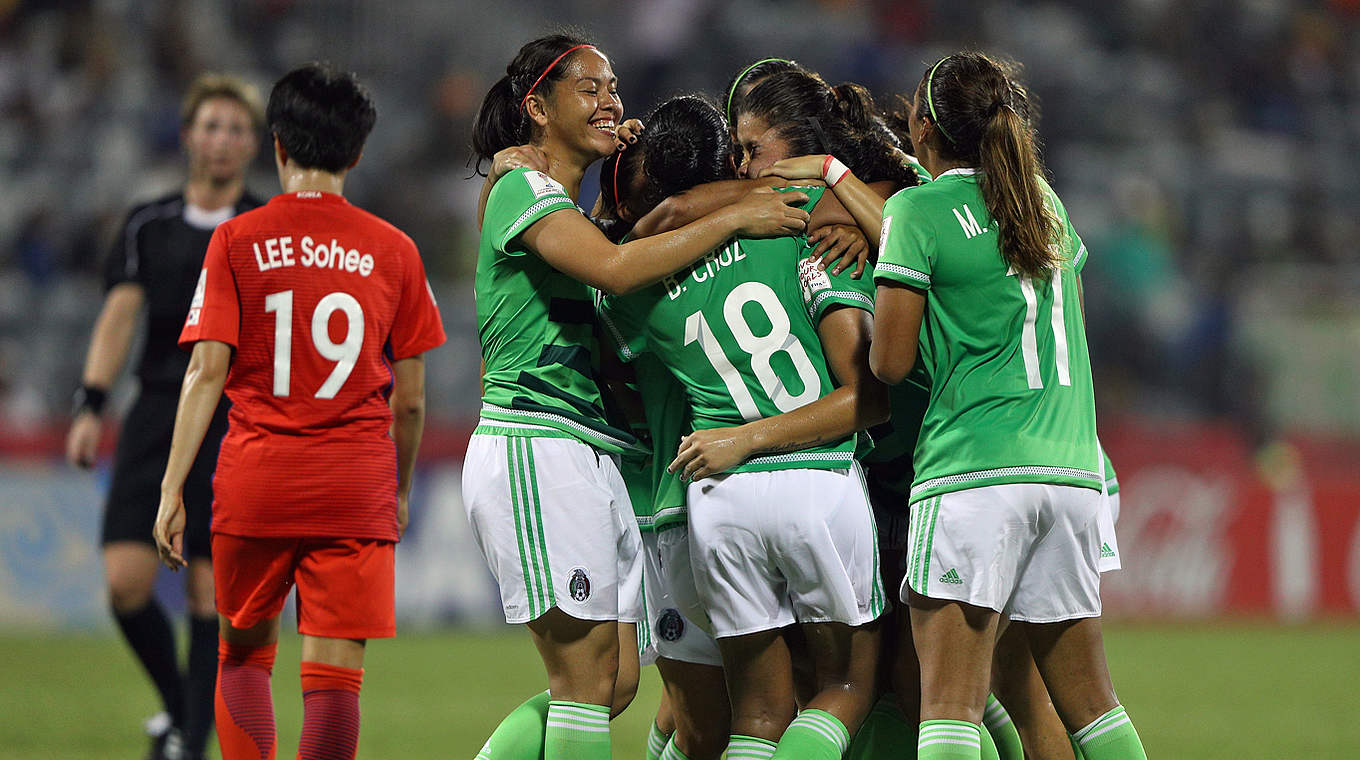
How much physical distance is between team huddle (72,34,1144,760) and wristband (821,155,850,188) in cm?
3

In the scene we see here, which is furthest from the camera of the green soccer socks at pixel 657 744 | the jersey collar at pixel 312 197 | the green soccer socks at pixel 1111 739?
the green soccer socks at pixel 657 744

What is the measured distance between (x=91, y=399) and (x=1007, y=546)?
4.27 m

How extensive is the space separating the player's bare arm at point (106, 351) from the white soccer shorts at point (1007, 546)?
3.72 m

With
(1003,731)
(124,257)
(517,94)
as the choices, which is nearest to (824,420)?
(517,94)

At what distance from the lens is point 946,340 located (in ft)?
12.6

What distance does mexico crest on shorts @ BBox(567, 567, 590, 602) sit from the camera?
3.93m

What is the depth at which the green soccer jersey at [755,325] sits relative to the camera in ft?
13.2

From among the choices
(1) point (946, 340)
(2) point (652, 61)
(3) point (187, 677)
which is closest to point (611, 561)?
(1) point (946, 340)

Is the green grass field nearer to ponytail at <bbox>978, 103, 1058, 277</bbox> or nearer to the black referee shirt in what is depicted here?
the black referee shirt

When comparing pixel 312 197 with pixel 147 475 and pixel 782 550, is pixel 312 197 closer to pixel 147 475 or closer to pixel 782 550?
pixel 782 550

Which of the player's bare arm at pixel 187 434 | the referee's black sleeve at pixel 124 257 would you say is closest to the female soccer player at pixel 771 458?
the player's bare arm at pixel 187 434

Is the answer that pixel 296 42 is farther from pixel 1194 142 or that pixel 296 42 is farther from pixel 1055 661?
pixel 1055 661

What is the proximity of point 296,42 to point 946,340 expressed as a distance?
12248mm

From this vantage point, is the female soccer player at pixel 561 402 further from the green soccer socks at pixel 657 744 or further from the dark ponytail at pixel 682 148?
the green soccer socks at pixel 657 744
